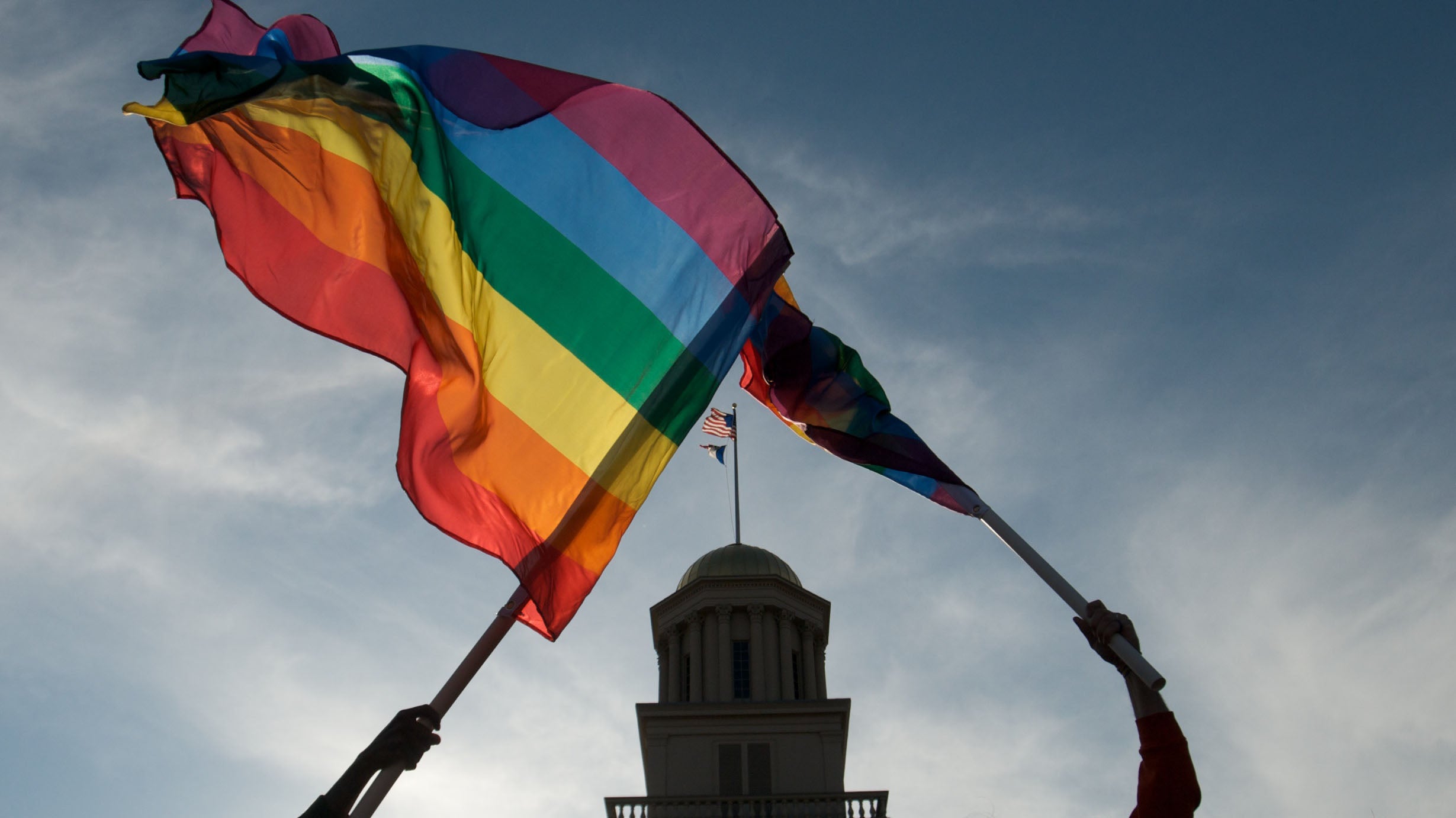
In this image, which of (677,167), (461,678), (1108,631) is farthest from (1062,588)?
(677,167)

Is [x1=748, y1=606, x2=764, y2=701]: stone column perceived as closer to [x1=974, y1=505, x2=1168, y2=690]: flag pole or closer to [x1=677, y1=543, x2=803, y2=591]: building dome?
[x1=677, y1=543, x2=803, y2=591]: building dome

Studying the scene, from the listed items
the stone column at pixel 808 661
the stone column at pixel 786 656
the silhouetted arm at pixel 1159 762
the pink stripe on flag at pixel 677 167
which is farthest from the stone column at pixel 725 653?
the silhouetted arm at pixel 1159 762

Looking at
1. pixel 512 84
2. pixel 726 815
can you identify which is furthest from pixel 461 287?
pixel 726 815

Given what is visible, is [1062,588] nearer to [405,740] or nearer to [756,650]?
[405,740]

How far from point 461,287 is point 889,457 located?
369 centimetres

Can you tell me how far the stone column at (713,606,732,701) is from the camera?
36188mm

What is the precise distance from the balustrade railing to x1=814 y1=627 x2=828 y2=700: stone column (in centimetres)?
492

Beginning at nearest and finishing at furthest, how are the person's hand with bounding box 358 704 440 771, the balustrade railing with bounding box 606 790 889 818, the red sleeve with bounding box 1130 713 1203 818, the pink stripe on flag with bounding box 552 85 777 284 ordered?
the red sleeve with bounding box 1130 713 1203 818
the person's hand with bounding box 358 704 440 771
the pink stripe on flag with bounding box 552 85 777 284
the balustrade railing with bounding box 606 790 889 818

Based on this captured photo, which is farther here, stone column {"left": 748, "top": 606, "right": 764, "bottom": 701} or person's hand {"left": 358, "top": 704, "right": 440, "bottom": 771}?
stone column {"left": 748, "top": 606, "right": 764, "bottom": 701}

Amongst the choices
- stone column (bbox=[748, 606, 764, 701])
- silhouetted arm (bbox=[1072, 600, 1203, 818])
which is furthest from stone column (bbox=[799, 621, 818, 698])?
silhouetted arm (bbox=[1072, 600, 1203, 818])

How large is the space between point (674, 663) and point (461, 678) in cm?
3234

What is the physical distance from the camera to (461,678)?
21.9ft

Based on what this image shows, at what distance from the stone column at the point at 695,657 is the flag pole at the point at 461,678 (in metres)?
29.8

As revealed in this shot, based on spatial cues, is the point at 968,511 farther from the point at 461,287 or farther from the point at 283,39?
the point at 283,39
